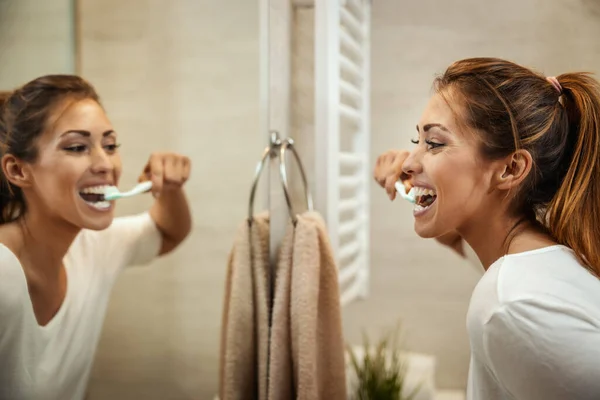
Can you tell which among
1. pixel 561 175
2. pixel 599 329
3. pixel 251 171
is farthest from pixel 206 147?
pixel 599 329

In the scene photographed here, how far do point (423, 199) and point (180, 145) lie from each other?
57 centimetres

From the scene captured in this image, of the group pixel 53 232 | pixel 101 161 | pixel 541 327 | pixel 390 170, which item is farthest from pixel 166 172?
pixel 541 327

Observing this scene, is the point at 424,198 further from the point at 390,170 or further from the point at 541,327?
the point at 541,327

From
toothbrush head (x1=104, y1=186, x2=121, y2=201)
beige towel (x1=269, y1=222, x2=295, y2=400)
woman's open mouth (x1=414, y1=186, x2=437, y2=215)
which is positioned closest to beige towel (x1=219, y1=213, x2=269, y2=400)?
beige towel (x1=269, y1=222, x2=295, y2=400)

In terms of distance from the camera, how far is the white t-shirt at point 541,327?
2.54 ft

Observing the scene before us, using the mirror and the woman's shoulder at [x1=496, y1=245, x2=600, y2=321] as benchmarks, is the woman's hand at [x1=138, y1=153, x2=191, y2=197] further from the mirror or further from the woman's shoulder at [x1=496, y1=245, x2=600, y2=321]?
the woman's shoulder at [x1=496, y1=245, x2=600, y2=321]

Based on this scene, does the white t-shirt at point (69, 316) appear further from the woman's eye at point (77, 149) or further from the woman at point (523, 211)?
the woman at point (523, 211)

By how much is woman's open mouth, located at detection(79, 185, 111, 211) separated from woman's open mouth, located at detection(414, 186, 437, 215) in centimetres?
59

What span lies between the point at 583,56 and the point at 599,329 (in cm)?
46

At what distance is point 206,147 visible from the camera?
1297 millimetres

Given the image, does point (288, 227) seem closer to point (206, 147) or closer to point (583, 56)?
point (206, 147)

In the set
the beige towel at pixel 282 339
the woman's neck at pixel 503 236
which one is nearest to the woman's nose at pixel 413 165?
the woman's neck at pixel 503 236

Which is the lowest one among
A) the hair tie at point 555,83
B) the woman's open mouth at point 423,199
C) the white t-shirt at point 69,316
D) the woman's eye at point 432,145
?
the white t-shirt at point 69,316

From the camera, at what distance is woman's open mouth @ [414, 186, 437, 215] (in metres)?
0.95
